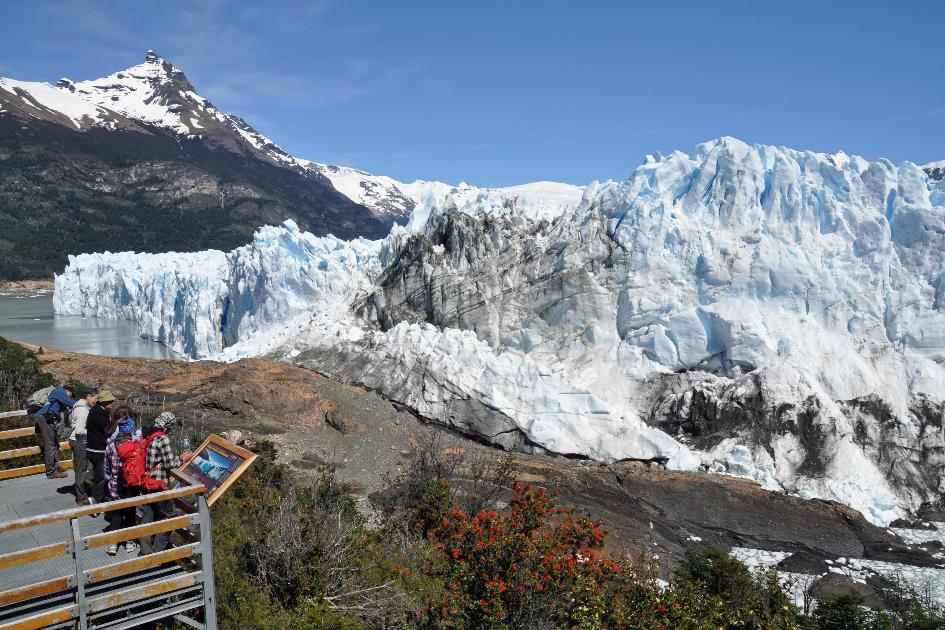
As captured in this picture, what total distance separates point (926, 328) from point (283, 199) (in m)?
147

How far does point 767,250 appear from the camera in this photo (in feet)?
75.0

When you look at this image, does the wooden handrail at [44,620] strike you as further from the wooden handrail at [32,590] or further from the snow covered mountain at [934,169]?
the snow covered mountain at [934,169]

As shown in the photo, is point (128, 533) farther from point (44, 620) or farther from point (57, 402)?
point (57, 402)

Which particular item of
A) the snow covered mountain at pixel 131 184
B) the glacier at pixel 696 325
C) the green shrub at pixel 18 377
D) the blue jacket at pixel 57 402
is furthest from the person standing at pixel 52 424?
the snow covered mountain at pixel 131 184

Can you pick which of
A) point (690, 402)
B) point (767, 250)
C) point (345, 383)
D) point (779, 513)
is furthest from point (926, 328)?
point (345, 383)

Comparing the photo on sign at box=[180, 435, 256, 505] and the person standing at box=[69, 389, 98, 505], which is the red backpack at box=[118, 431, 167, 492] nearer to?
the photo on sign at box=[180, 435, 256, 505]

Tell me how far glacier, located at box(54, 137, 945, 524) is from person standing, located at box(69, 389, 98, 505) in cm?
1593

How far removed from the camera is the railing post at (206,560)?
4637 millimetres

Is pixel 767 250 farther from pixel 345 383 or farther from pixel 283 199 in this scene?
pixel 283 199

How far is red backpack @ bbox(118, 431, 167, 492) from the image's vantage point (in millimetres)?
5078

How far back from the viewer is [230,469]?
5.40 meters

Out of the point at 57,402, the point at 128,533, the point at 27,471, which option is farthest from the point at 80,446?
the point at 128,533

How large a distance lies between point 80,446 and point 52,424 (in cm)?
90

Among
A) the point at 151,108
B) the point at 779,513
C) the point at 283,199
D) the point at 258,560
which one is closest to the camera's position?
the point at 258,560
